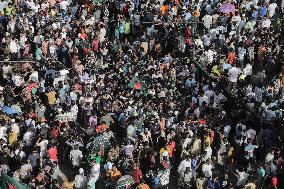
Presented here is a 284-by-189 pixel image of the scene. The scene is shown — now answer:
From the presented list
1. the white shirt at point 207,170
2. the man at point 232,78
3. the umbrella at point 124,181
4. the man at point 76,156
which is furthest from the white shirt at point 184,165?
the man at point 232,78

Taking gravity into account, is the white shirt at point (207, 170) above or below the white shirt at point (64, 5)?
below

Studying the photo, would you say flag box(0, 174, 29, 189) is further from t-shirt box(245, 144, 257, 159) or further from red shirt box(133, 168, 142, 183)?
t-shirt box(245, 144, 257, 159)

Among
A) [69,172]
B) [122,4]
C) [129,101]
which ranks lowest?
[69,172]

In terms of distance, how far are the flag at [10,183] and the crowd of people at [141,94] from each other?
0.04 metres

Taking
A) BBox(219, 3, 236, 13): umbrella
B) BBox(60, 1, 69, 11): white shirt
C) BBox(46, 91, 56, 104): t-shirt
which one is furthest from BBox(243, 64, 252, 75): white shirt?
BBox(60, 1, 69, 11): white shirt

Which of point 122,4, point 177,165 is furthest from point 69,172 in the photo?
point 122,4

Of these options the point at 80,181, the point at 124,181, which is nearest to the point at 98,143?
the point at 80,181

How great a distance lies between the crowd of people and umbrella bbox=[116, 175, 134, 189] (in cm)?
6

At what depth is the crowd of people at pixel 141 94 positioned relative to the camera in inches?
843

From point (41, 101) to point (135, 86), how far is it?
3.81m

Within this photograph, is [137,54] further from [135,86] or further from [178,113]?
[178,113]

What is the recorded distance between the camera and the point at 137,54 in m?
28.6

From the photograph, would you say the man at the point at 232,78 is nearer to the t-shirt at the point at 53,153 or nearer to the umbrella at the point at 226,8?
the umbrella at the point at 226,8

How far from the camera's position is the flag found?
20413 millimetres
